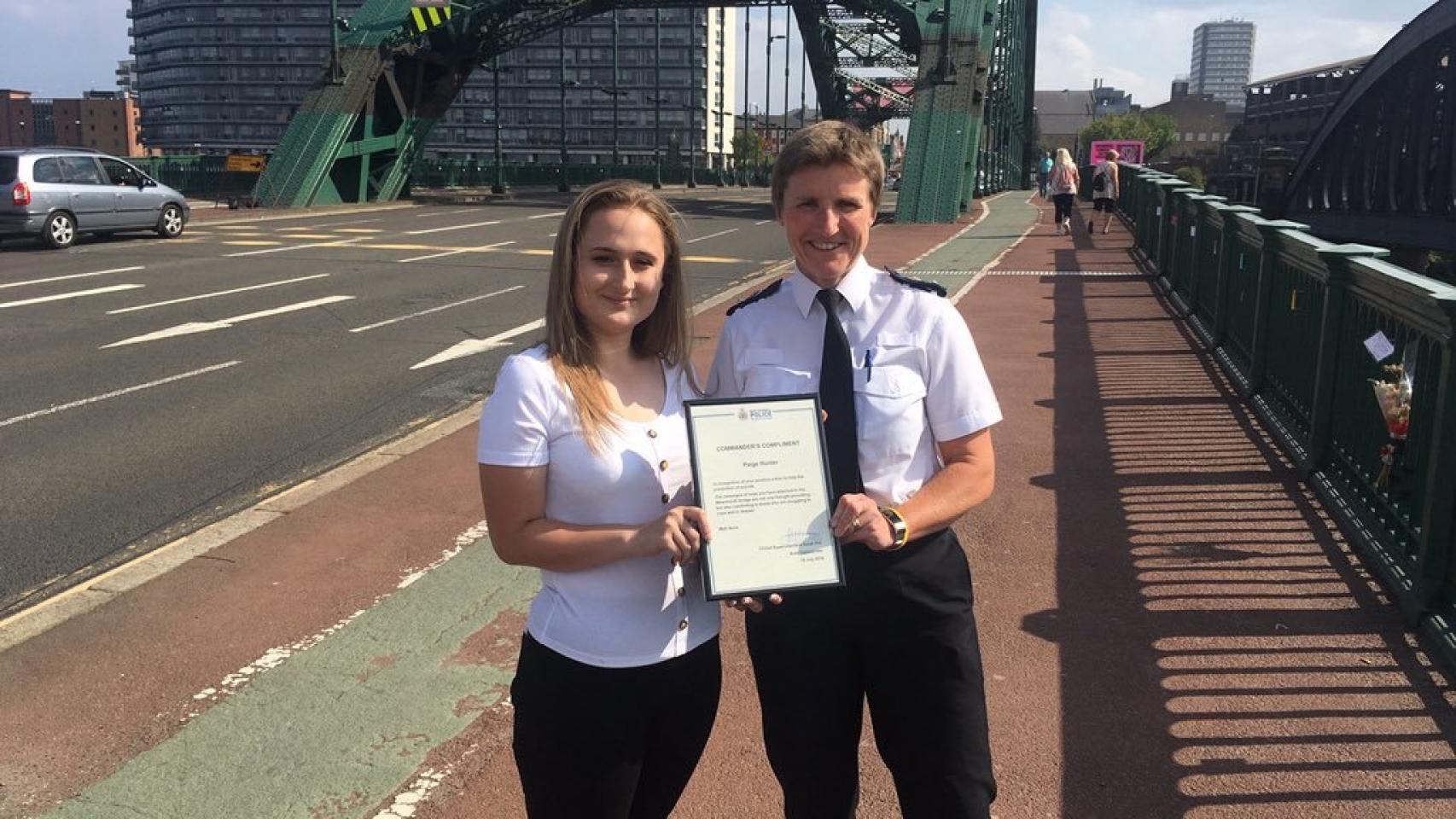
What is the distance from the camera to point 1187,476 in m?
6.10

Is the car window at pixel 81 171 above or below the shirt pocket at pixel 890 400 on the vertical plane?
above

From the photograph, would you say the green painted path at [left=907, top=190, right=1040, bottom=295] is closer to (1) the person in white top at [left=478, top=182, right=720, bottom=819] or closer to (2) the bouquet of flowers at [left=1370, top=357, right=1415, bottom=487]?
(2) the bouquet of flowers at [left=1370, top=357, right=1415, bottom=487]

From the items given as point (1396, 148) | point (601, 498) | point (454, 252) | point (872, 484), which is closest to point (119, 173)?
point (454, 252)

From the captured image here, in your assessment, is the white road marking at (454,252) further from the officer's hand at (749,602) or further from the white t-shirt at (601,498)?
the officer's hand at (749,602)

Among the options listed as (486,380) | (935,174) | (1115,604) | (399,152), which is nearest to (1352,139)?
(935,174)

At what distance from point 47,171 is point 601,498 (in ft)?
70.4

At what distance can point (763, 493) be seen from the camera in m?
2.05

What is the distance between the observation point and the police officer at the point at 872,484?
2230 mm

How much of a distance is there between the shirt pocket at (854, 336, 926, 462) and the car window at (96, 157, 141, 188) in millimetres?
22558

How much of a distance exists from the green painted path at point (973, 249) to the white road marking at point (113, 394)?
20.0 ft

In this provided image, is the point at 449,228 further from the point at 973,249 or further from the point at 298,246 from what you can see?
the point at 973,249

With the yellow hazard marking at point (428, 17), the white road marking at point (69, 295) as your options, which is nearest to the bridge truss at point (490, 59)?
the yellow hazard marking at point (428, 17)

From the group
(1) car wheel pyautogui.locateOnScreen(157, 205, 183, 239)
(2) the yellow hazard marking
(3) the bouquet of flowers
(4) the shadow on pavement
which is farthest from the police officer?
(2) the yellow hazard marking

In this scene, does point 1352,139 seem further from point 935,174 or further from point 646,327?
point 646,327
